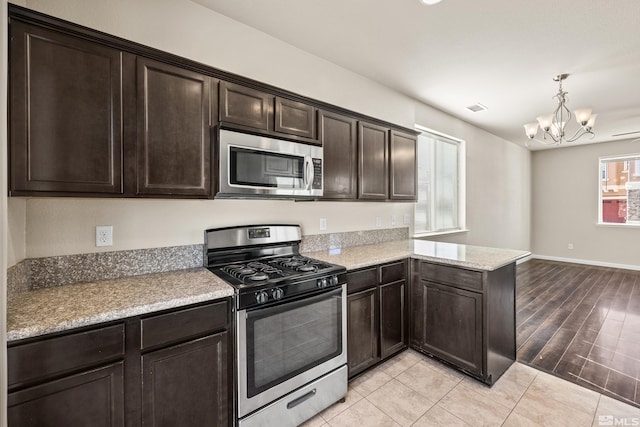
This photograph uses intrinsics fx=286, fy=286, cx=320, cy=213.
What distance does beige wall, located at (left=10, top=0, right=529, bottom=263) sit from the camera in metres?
1.60

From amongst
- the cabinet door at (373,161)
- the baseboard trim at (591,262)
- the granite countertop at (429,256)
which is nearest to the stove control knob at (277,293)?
the granite countertop at (429,256)

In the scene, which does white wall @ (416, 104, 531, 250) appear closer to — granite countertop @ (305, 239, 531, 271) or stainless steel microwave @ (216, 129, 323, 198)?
granite countertop @ (305, 239, 531, 271)

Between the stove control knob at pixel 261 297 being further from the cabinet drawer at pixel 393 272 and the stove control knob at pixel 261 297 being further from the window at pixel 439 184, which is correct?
the window at pixel 439 184

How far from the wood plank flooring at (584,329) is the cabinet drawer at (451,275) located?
3.53 feet

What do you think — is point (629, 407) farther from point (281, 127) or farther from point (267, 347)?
point (281, 127)

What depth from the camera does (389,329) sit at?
8.32 ft

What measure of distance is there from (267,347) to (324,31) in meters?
2.44

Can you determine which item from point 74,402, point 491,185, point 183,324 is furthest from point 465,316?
point 491,185

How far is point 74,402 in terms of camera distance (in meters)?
1.19

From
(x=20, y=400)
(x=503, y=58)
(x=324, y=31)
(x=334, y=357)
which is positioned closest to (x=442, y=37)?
(x=503, y=58)

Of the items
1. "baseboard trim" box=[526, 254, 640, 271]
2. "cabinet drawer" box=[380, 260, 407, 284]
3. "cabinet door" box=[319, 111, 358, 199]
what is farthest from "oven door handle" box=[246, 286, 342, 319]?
"baseboard trim" box=[526, 254, 640, 271]

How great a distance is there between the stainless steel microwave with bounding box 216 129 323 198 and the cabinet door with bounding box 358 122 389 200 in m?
0.65

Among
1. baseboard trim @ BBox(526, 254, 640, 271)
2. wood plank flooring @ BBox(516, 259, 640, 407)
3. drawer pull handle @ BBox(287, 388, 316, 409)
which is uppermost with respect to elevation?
drawer pull handle @ BBox(287, 388, 316, 409)

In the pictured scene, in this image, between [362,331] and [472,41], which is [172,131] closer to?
[362,331]
